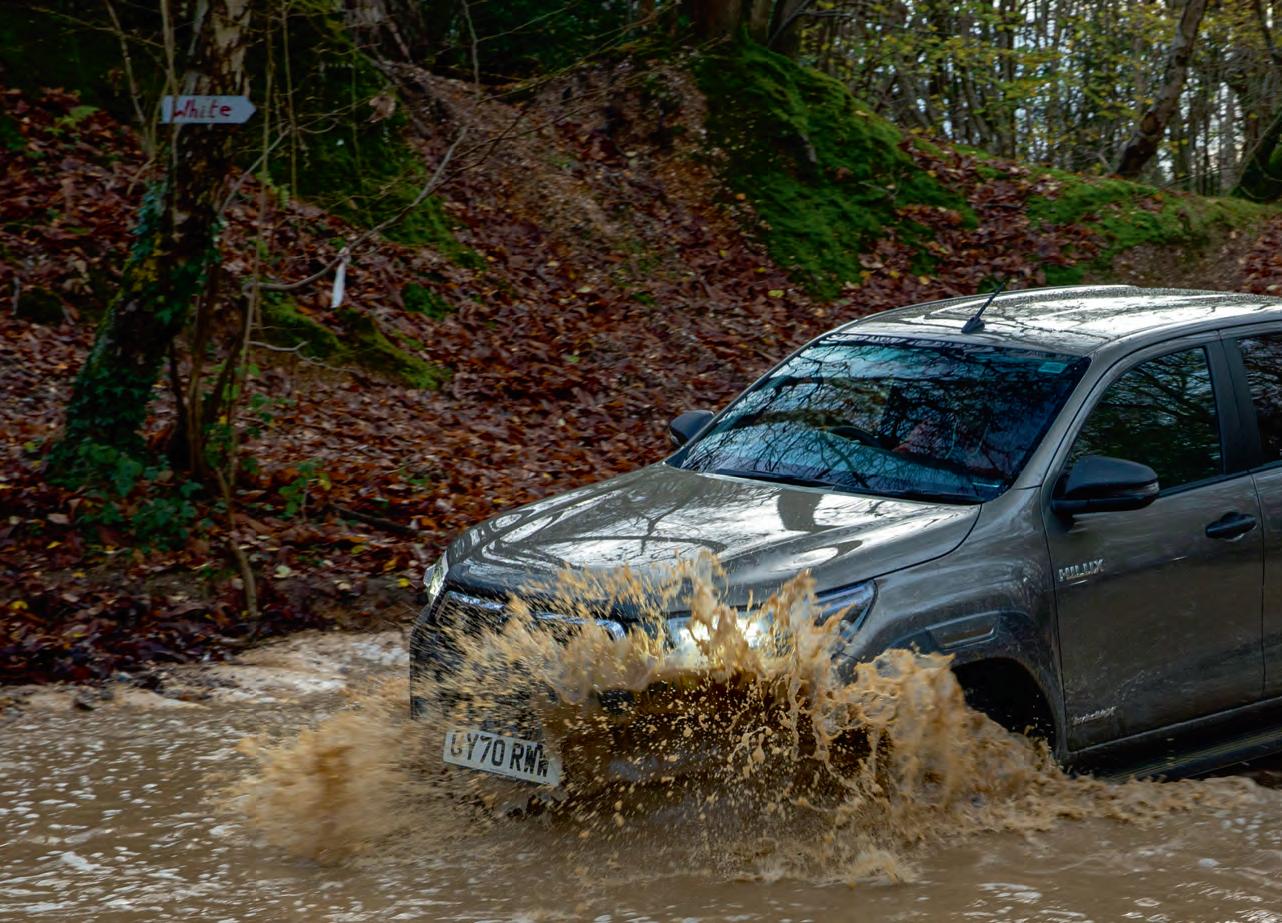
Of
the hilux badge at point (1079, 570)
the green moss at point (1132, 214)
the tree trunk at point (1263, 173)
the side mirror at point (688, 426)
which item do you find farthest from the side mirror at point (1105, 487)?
the tree trunk at point (1263, 173)

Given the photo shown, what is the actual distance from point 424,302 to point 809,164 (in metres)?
5.82

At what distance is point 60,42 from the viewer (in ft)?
46.2

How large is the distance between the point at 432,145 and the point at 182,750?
10.8 metres

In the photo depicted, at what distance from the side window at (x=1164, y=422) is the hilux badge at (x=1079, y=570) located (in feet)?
1.36

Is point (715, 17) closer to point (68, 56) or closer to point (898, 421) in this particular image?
point (68, 56)

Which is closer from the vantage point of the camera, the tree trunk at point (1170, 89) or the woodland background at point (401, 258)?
the woodland background at point (401, 258)

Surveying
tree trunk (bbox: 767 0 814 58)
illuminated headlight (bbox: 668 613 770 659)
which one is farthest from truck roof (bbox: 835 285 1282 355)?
tree trunk (bbox: 767 0 814 58)

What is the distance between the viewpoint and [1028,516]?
4.95 metres

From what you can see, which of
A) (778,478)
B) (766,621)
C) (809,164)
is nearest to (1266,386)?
(778,478)

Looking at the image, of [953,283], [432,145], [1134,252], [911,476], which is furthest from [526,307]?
[911,476]

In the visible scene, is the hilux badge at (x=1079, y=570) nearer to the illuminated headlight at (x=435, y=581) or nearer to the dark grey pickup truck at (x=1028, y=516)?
the dark grey pickup truck at (x=1028, y=516)

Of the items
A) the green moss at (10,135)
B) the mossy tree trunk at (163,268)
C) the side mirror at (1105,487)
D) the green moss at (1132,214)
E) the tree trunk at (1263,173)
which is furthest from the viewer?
the tree trunk at (1263,173)

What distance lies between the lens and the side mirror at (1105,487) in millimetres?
4914

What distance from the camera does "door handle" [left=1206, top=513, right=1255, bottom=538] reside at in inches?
212
